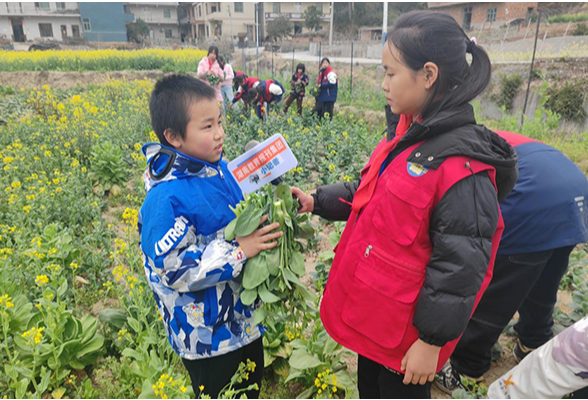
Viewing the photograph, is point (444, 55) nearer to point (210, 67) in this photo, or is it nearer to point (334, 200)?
point (334, 200)

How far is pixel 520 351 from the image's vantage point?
2.36 metres

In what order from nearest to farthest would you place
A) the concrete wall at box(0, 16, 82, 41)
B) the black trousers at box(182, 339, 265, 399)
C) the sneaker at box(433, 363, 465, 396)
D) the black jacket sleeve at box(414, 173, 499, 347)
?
the black jacket sleeve at box(414, 173, 499, 347) → the black trousers at box(182, 339, 265, 399) → the sneaker at box(433, 363, 465, 396) → the concrete wall at box(0, 16, 82, 41)

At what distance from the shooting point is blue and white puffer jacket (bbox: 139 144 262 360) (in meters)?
1.33

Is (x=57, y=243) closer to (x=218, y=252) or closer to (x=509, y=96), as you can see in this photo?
(x=218, y=252)

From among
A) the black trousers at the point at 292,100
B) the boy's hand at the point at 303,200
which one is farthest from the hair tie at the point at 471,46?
the black trousers at the point at 292,100

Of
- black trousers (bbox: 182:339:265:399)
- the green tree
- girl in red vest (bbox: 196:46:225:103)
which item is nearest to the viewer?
black trousers (bbox: 182:339:265:399)

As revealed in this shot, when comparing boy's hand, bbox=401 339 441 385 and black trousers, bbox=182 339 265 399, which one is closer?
boy's hand, bbox=401 339 441 385

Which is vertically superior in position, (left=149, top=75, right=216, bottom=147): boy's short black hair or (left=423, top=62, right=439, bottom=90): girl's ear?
(left=423, top=62, right=439, bottom=90): girl's ear

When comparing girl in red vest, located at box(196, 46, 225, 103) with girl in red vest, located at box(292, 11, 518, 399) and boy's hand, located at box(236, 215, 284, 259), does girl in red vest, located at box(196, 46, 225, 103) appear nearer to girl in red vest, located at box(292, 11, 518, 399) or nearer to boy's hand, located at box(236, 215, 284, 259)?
boy's hand, located at box(236, 215, 284, 259)

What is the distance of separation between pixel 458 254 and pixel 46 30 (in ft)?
168

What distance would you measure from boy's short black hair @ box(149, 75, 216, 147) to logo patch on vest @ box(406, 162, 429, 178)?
2.55ft

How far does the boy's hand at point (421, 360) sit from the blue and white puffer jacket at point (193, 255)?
2.05 ft

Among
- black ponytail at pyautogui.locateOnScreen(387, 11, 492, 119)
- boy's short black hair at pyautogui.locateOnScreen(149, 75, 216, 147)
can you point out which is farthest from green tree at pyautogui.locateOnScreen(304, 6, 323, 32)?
black ponytail at pyautogui.locateOnScreen(387, 11, 492, 119)

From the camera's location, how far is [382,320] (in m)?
1.35
